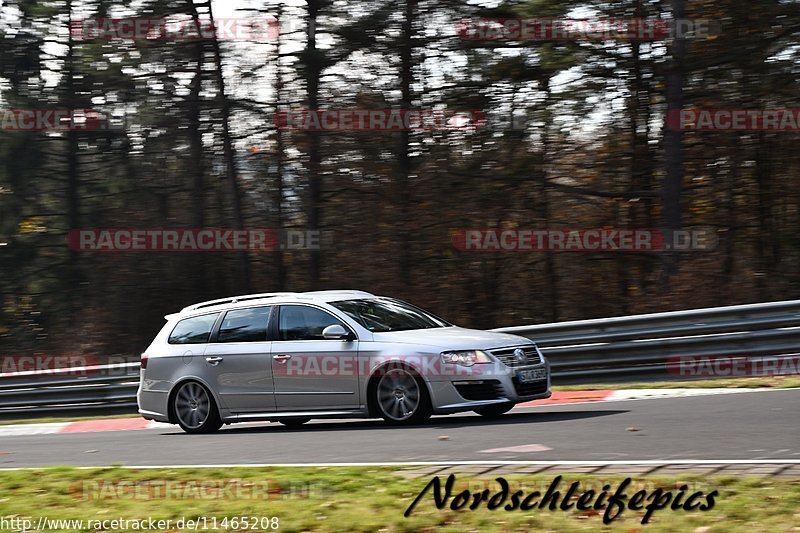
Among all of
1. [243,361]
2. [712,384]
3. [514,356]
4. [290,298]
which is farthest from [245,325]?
[712,384]

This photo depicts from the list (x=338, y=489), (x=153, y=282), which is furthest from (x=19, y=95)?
(x=338, y=489)

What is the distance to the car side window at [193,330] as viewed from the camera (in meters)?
13.3

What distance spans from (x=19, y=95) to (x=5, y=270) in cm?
409

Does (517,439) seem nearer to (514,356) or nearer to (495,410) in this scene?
(514,356)

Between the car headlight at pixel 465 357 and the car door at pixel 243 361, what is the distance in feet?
7.35

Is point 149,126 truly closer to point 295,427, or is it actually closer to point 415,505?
point 295,427

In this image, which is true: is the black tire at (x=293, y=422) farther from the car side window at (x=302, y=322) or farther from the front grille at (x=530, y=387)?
the front grille at (x=530, y=387)

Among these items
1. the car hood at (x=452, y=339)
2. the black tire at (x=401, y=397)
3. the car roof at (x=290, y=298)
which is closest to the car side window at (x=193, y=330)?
the car roof at (x=290, y=298)

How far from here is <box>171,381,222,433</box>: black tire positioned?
511 inches

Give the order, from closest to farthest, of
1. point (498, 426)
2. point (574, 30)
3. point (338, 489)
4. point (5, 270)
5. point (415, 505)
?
1. point (415, 505)
2. point (338, 489)
3. point (498, 426)
4. point (574, 30)
5. point (5, 270)

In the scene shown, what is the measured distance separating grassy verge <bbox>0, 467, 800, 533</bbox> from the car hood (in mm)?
3156

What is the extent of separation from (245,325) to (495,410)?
10.0ft

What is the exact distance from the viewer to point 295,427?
12977mm

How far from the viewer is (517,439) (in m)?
9.66
